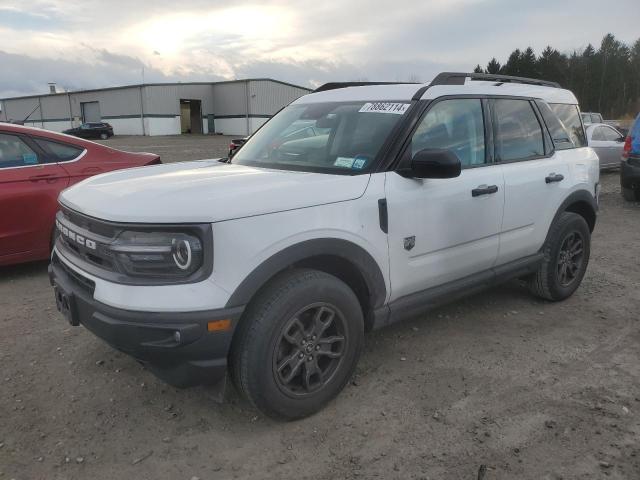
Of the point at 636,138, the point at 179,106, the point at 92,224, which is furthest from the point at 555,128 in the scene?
the point at 179,106

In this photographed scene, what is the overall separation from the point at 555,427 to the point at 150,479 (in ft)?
6.79

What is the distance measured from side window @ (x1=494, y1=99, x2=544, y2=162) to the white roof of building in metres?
0.11

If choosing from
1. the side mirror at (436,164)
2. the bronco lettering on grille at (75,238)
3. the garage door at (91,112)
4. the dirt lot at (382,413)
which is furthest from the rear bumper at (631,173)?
the garage door at (91,112)

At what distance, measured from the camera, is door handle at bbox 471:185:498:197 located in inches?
140

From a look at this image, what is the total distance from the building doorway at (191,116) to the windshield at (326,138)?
50.2 meters

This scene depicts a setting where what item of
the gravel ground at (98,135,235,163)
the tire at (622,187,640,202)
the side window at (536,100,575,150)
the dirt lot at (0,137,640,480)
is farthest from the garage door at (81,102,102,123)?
the side window at (536,100,575,150)

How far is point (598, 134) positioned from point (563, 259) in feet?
34.4

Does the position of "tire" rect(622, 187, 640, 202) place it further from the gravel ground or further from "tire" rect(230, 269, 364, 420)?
the gravel ground

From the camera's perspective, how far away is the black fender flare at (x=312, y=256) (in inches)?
98.0

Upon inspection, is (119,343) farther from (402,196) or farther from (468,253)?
(468,253)

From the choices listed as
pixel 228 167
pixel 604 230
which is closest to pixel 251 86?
pixel 604 230

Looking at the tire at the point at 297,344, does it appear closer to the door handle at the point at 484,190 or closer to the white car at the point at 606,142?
the door handle at the point at 484,190

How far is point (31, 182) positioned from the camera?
16.6 feet

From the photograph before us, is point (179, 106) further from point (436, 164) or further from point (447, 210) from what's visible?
point (436, 164)
